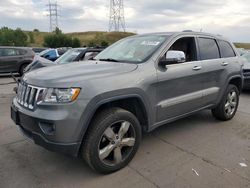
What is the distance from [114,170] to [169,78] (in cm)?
149

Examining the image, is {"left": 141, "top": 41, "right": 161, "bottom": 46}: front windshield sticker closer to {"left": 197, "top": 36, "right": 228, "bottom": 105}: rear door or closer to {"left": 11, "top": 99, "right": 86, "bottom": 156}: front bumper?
{"left": 197, "top": 36, "right": 228, "bottom": 105}: rear door

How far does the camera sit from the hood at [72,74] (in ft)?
9.38

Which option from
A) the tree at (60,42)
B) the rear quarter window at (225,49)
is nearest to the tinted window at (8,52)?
the rear quarter window at (225,49)

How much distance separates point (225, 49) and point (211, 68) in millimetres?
897

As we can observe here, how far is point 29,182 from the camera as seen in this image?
3035mm

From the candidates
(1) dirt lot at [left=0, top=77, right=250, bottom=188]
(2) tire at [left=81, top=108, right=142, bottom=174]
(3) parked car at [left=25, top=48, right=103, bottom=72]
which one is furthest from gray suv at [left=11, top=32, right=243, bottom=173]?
(3) parked car at [left=25, top=48, right=103, bottom=72]

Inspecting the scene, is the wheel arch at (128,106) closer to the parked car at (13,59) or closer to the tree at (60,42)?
the parked car at (13,59)

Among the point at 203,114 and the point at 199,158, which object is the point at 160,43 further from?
the point at 203,114

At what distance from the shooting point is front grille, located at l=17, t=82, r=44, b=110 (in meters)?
2.90

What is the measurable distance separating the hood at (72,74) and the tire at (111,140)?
0.48 meters

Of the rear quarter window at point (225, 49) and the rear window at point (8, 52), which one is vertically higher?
the rear quarter window at point (225, 49)

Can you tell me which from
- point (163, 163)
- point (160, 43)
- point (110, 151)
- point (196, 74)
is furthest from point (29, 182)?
point (196, 74)

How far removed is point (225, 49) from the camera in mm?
5152

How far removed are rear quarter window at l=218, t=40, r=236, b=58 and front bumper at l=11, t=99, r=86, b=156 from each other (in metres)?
3.48
